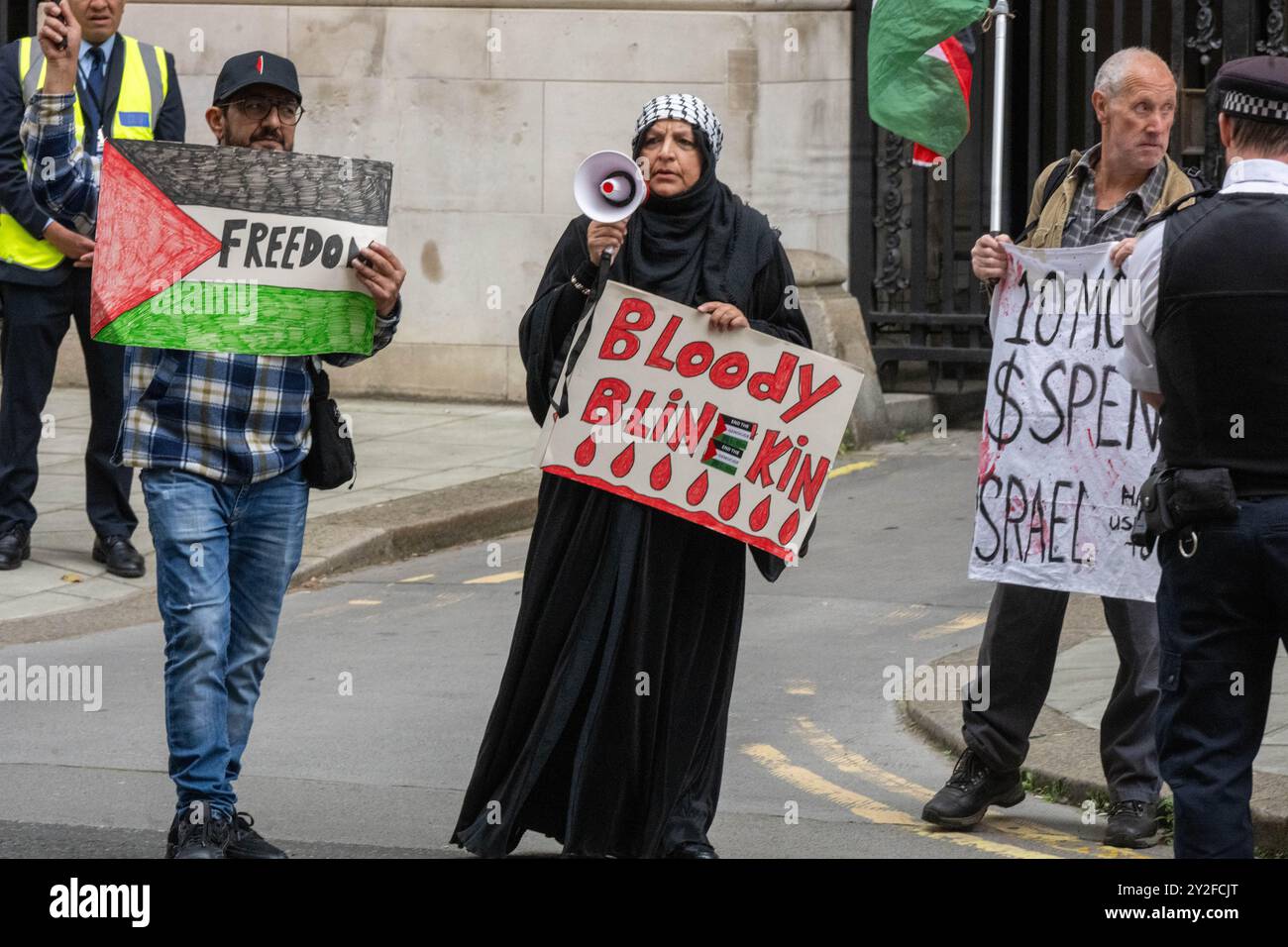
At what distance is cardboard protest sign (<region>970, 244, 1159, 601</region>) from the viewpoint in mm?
5676

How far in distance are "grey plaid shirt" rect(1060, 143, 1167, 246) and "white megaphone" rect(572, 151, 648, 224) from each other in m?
1.50

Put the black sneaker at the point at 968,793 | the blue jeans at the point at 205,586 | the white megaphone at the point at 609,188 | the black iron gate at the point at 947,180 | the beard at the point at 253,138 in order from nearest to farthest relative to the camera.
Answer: the white megaphone at the point at 609,188
the blue jeans at the point at 205,586
the beard at the point at 253,138
the black sneaker at the point at 968,793
the black iron gate at the point at 947,180

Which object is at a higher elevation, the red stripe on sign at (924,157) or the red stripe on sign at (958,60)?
the red stripe on sign at (958,60)

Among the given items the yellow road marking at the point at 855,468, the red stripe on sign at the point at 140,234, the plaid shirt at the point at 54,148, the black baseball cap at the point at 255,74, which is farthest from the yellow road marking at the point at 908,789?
the yellow road marking at the point at 855,468

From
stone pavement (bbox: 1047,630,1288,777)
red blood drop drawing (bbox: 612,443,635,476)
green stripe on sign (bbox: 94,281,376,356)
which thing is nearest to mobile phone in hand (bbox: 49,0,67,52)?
green stripe on sign (bbox: 94,281,376,356)

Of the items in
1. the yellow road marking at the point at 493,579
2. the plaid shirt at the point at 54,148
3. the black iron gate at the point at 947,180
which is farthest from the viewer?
the black iron gate at the point at 947,180

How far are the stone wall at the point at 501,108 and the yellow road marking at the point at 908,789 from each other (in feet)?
19.5

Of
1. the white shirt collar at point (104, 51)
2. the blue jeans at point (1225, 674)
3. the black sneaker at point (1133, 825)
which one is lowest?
the black sneaker at point (1133, 825)

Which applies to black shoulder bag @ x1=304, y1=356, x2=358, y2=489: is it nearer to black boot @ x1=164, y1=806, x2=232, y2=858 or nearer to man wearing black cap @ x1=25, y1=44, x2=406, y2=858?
man wearing black cap @ x1=25, y1=44, x2=406, y2=858

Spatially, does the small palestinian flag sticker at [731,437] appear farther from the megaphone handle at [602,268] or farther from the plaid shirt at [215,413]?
the plaid shirt at [215,413]

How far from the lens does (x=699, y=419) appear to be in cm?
524

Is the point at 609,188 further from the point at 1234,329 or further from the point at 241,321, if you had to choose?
the point at 1234,329

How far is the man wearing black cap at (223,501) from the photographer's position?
497 cm

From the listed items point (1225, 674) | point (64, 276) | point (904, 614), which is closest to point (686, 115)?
point (1225, 674)
